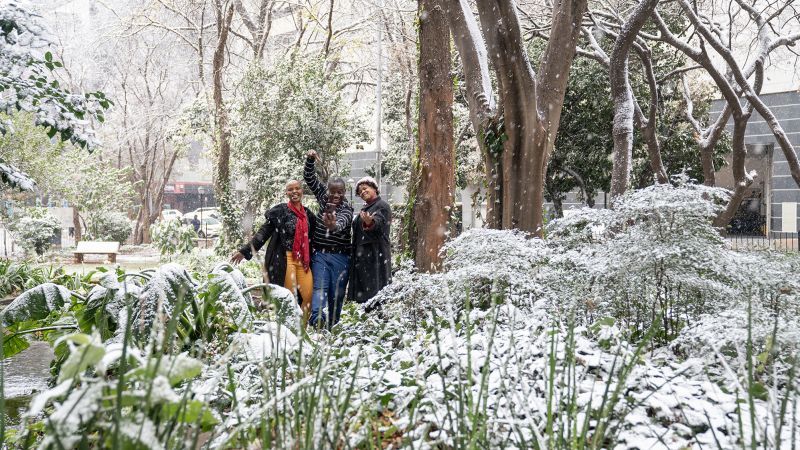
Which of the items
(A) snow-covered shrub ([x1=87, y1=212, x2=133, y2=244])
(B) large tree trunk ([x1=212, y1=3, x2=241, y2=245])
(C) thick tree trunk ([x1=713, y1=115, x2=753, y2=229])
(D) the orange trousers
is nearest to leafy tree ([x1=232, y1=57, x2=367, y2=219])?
(B) large tree trunk ([x1=212, y1=3, x2=241, y2=245])

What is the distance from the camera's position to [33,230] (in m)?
21.6

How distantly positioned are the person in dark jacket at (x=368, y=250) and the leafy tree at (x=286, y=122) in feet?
31.1

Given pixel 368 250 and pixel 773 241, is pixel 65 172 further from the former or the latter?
pixel 773 241

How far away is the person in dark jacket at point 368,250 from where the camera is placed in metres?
7.12

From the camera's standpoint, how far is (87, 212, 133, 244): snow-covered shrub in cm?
2714

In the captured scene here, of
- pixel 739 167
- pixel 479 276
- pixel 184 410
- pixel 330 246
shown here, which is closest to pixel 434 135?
pixel 330 246

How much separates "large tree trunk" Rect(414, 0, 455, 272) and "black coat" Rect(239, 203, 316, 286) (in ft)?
6.14

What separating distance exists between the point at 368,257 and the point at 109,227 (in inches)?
929

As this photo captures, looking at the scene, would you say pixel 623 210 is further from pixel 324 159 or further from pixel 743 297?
→ pixel 324 159

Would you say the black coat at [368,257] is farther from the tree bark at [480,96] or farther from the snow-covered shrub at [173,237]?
the snow-covered shrub at [173,237]

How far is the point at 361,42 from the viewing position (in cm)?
2220

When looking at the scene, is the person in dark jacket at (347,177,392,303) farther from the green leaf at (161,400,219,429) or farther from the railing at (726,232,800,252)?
the railing at (726,232,800,252)

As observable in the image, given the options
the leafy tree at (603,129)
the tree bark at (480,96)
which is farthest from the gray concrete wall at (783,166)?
the tree bark at (480,96)

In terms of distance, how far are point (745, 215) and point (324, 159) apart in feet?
57.4
